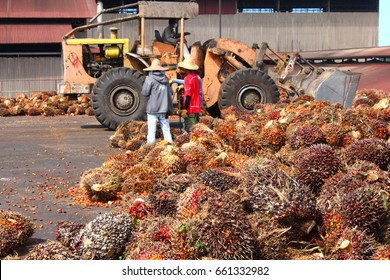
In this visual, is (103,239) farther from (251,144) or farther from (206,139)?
(251,144)

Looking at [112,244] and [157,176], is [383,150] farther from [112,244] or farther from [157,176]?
[112,244]

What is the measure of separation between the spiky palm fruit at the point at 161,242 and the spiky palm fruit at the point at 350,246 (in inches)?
46.5

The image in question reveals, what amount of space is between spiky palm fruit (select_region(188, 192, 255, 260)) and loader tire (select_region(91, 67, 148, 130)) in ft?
38.3

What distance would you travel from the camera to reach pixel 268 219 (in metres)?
5.56

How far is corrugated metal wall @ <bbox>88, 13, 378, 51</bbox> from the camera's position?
37938 mm

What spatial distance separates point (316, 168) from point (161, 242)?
2396 mm

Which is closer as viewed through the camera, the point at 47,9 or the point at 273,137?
the point at 273,137

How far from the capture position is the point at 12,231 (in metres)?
6.23

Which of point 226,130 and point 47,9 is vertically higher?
point 47,9

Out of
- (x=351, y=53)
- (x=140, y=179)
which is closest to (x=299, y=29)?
(x=351, y=53)

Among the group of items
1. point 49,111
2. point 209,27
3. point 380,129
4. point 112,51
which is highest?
point 209,27

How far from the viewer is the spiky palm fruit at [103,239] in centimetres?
560

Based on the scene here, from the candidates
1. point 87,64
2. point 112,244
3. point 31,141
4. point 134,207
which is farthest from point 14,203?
point 87,64

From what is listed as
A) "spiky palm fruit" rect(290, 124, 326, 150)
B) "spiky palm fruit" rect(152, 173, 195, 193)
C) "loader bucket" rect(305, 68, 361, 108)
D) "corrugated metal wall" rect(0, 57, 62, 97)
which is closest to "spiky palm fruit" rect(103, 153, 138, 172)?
"spiky palm fruit" rect(152, 173, 195, 193)
